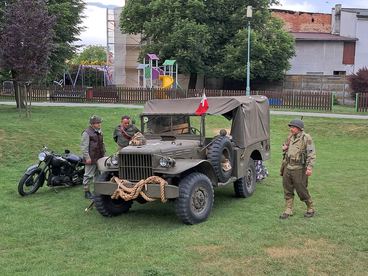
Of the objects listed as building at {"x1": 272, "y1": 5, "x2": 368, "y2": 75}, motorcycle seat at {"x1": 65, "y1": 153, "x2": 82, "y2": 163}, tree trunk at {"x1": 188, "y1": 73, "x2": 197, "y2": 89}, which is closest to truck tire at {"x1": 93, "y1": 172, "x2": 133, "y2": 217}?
motorcycle seat at {"x1": 65, "y1": 153, "x2": 82, "y2": 163}

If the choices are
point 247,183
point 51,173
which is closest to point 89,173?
point 51,173

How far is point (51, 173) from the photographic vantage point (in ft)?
35.2

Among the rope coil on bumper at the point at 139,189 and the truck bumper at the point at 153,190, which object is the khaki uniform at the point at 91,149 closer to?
the truck bumper at the point at 153,190

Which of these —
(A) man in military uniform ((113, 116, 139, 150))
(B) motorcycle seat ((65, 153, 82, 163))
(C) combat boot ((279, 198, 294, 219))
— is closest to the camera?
(C) combat boot ((279, 198, 294, 219))

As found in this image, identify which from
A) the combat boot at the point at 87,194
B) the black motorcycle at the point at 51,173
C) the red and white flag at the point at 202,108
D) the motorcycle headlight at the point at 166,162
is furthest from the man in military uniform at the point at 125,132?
the motorcycle headlight at the point at 166,162

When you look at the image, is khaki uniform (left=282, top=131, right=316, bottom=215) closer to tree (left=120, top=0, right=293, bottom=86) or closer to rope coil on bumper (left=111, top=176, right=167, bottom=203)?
rope coil on bumper (left=111, top=176, right=167, bottom=203)

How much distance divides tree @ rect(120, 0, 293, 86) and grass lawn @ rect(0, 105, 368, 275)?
1080 inches

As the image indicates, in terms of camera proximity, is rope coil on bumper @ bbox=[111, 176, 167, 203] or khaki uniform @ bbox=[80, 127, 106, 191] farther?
khaki uniform @ bbox=[80, 127, 106, 191]

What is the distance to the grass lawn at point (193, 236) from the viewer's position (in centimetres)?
598

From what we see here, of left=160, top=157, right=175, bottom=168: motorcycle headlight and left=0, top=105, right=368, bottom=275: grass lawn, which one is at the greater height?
left=160, top=157, right=175, bottom=168: motorcycle headlight

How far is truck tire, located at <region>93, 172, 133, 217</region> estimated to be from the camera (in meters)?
8.41

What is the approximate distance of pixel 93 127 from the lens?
31.9 ft

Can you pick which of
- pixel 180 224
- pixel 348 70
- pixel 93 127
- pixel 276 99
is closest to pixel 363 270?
pixel 180 224

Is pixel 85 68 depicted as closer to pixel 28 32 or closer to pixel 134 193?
pixel 28 32
